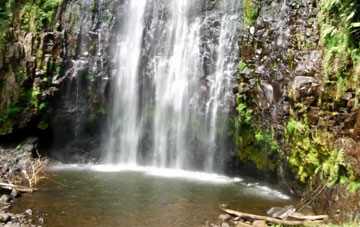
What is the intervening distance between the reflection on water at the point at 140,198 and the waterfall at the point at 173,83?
1.77m

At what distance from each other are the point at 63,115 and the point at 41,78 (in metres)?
1.99

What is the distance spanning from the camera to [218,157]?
17406 millimetres

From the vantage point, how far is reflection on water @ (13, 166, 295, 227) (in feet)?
36.8

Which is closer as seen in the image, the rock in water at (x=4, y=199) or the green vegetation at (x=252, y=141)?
the rock in water at (x=4, y=199)

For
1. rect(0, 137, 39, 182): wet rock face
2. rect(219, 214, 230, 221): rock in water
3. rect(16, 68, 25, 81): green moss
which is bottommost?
rect(219, 214, 230, 221): rock in water

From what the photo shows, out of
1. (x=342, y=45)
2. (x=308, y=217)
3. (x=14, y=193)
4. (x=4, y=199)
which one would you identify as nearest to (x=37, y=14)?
(x=14, y=193)

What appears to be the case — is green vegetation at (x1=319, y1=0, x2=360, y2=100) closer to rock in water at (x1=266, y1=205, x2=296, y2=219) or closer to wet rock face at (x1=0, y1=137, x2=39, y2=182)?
rock in water at (x1=266, y1=205, x2=296, y2=219)

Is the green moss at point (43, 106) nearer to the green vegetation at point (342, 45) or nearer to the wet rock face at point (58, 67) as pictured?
the wet rock face at point (58, 67)

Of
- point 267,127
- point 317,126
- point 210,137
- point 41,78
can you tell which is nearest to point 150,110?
point 210,137

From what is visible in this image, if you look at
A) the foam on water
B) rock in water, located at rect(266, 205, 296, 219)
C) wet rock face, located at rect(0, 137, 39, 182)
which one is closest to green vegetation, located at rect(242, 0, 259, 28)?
the foam on water

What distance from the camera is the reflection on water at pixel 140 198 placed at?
1121 centimetres

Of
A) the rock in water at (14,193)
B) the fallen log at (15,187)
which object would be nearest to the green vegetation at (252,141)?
the fallen log at (15,187)

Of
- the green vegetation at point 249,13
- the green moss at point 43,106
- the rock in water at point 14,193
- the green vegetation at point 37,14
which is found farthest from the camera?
the green vegetation at point 37,14

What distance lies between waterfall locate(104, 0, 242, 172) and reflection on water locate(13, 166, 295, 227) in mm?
1767
